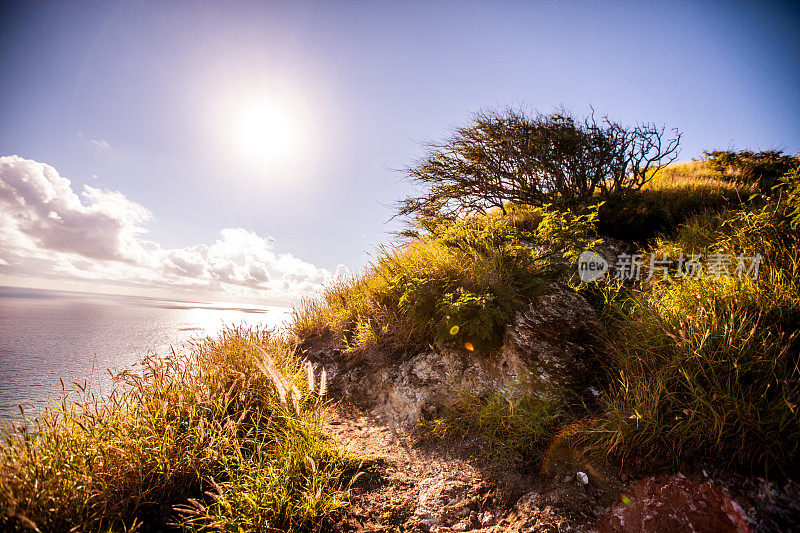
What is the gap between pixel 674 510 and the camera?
184 cm

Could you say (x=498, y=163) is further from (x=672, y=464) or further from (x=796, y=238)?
(x=672, y=464)

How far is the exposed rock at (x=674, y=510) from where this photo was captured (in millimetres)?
1718

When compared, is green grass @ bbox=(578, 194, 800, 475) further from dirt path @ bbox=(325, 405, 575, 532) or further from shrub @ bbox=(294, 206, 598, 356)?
shrub @ bbox=(294, 206, 598, 356)

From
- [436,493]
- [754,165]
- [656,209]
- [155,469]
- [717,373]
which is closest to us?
[155,469]

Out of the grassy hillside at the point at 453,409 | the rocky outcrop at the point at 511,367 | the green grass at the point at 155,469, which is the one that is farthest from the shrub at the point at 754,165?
the green grass at the point at 155,469

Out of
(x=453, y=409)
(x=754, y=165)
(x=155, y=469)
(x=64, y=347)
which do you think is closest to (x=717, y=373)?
(x=453, y=409)

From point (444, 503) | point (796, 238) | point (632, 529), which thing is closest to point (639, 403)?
point (632, 529)

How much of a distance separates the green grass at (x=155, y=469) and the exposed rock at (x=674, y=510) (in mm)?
1963

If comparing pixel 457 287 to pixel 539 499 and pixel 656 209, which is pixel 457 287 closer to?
pixel 539 499

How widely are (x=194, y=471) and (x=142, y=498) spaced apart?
0.31 m

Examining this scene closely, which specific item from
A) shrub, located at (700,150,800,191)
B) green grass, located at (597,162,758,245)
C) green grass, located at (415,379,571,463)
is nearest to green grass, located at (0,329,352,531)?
green grass, located at (415,379,571,463)

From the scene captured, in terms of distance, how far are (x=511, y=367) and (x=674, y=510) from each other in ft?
5.49

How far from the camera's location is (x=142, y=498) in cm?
197

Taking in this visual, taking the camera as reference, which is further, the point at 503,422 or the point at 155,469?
the point at 503,422
